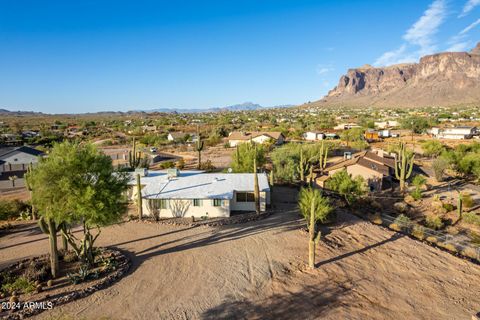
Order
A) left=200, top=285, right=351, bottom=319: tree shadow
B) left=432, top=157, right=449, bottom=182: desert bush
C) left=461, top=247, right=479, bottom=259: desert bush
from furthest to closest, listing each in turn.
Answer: left=432, top=157, right=449, bottom=182: desert bush → left=461, top=247, right=479, bottom=259: desert bush → left=200, top=285, right=351, bottom=319: tree shadow

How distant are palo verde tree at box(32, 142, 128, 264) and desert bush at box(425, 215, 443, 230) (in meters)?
22.0

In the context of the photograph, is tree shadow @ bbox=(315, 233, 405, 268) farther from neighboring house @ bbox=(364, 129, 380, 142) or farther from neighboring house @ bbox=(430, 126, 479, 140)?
neighboring house @ bbox=(430, 126, 479, 140)

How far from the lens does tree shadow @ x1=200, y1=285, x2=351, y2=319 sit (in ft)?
40.7

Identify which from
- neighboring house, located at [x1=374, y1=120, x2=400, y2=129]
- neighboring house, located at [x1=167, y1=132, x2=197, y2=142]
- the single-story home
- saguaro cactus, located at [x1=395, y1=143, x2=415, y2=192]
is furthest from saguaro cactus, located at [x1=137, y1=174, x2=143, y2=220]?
neighboring house, located at [x1=374, y1=120, x2=400, y2=129]

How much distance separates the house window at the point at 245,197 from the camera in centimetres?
2445

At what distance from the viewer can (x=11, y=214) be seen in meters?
23.7

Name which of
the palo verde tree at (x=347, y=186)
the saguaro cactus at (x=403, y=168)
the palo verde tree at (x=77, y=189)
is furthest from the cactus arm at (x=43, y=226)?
the saguaro cactus at (x=403, y=168)

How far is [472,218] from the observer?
77.3 feet

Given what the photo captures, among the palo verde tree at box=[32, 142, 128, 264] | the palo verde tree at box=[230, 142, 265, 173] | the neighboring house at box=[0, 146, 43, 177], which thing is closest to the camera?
the palo verde tree at box=[32, 142, 128, 264]

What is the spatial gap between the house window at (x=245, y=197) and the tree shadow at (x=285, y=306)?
1081cm

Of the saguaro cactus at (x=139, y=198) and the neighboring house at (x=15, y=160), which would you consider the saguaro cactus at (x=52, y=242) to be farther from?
the neighboring house at (x=15, y=160)

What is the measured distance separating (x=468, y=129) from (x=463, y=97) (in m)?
137

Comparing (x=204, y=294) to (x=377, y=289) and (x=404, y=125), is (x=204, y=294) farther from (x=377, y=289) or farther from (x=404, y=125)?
(x=404, y=125)

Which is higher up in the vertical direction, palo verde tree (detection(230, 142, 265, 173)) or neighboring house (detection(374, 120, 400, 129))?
neighboring house (detection(374, 120, 400, 129))
